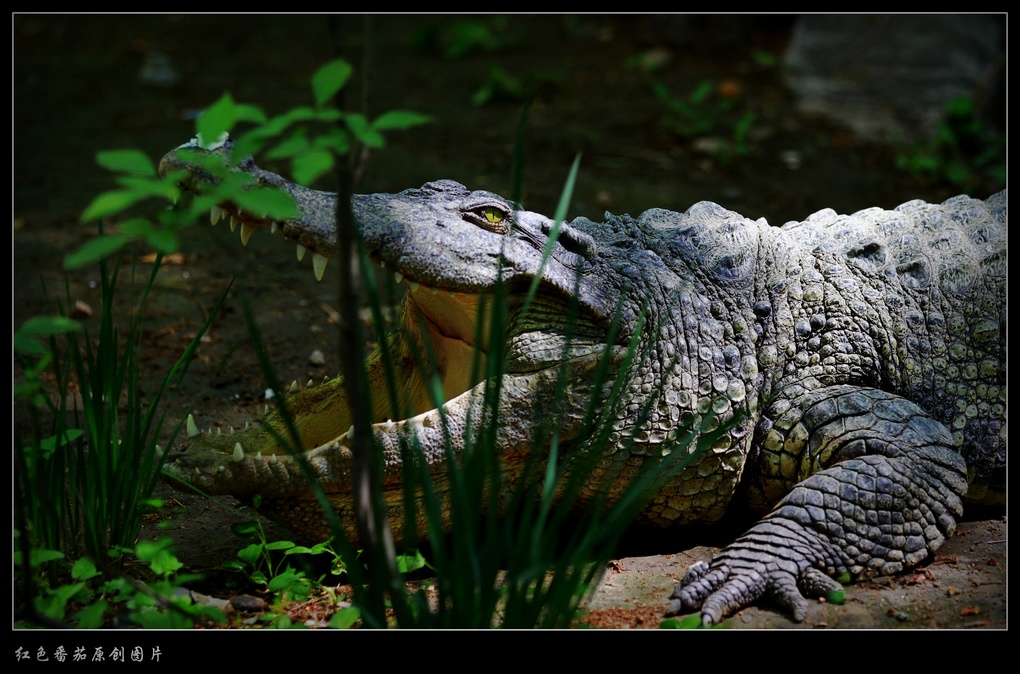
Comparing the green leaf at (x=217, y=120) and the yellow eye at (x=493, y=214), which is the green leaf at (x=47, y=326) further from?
the yellow eye at (x=493, y=214)

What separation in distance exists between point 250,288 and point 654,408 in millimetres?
3307

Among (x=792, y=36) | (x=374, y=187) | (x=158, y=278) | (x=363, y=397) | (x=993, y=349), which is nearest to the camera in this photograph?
(x=363, y=397)

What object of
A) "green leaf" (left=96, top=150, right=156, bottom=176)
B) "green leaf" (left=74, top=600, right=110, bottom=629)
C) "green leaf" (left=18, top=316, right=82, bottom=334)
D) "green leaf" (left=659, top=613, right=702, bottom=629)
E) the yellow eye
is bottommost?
"green leaf" (left=659, top=613, right=702, bottom=629)

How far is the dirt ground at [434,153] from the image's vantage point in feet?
11.4

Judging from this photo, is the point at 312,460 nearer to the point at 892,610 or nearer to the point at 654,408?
the point at 654,408

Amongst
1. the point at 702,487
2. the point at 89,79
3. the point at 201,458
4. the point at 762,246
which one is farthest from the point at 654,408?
the point at 89,79

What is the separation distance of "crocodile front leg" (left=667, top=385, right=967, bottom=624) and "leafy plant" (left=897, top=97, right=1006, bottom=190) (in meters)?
4.94

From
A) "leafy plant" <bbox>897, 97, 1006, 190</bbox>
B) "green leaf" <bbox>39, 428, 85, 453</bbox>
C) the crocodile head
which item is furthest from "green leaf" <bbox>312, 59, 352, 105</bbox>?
"leafy plant" <bbox>897, 97, 1006, 190</bbox>

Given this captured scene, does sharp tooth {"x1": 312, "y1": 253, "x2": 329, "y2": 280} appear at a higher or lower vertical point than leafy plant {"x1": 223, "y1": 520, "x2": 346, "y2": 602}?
higher

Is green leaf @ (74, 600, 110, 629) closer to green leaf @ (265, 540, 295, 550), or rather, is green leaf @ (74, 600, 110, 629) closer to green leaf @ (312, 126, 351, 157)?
green leaf @ (265, 540, 295, 550)

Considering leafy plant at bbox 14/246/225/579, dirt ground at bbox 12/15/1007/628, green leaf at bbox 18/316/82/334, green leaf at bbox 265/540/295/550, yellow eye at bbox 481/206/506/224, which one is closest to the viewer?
green leaf at bbox 18/316/82/334

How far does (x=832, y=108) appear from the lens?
9594mm

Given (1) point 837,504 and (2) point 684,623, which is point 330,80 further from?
(1) point 837,504

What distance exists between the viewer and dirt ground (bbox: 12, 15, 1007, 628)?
3.48 meters
